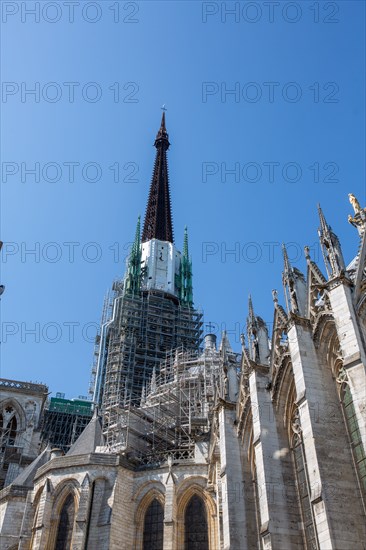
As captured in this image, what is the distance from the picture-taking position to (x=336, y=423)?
15.4 m

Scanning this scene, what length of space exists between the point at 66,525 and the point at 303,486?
12.5 m

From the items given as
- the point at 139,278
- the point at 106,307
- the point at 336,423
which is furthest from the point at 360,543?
the point at 106,307

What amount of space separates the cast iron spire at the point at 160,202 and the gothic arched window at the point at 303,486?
142ft

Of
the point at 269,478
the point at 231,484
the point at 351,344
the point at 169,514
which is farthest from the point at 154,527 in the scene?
the point at 351,344

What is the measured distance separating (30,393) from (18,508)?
1385 cm

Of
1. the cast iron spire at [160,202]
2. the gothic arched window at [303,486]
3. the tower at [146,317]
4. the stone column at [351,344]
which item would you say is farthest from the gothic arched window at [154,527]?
the cast iron spire at [160,202]

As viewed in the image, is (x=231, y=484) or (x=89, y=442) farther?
(x=89, y=442)

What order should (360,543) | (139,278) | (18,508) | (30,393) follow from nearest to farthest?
(360,543), (18,508), (30,393), (139,278)

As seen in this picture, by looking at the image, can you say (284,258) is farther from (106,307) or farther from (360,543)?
(106,307)

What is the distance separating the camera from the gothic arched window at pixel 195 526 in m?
23.7

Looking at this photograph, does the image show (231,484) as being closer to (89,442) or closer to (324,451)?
(324,451)

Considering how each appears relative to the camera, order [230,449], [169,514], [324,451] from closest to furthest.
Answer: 1. [324,451]
2. [230,449]
3. [169,514]

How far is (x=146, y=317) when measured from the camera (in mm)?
48844

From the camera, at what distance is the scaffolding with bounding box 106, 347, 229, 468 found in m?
29.5
